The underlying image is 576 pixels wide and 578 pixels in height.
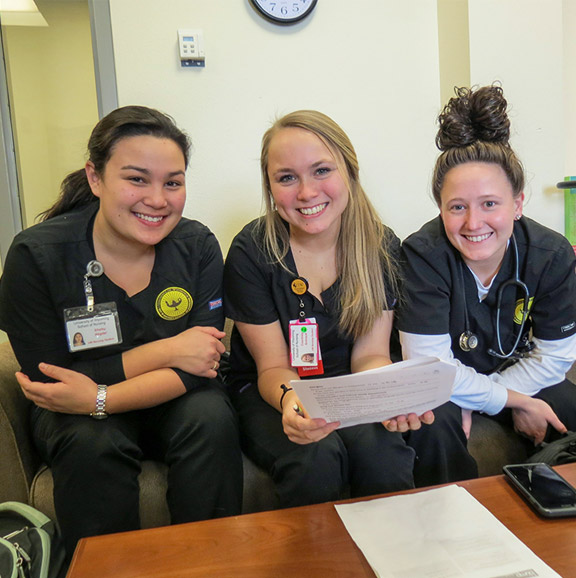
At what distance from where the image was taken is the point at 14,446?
1311 mm

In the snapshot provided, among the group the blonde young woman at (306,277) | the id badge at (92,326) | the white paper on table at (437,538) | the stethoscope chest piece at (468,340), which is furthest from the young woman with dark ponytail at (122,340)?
the stethoscope chest piece at (468,340)

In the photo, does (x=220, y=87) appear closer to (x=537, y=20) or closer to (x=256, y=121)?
(x=256, y=121)

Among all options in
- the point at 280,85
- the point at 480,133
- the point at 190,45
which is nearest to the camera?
the point at 480,133

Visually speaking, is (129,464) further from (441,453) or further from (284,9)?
(284,9)

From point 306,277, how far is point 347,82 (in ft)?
3.46

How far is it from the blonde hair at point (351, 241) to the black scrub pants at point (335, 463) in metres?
0.32

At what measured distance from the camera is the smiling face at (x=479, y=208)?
1.37m

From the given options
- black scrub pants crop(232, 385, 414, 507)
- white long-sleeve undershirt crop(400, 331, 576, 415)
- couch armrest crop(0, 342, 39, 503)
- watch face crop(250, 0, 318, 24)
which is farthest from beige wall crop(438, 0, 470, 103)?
couch armrest crop(0, 342, 39, 503)

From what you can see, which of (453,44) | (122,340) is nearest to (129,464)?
(122,340)

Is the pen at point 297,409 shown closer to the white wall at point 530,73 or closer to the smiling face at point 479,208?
the smiling face at point 479,208

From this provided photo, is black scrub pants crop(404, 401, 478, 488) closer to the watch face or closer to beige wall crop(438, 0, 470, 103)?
beige wall crop(438, 0, 470, 103)

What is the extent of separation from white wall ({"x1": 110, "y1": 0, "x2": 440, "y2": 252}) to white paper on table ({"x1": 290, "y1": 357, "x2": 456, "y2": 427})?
1327 mm

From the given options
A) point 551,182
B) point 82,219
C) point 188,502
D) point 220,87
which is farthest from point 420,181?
point 188,502

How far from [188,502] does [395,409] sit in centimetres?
58
